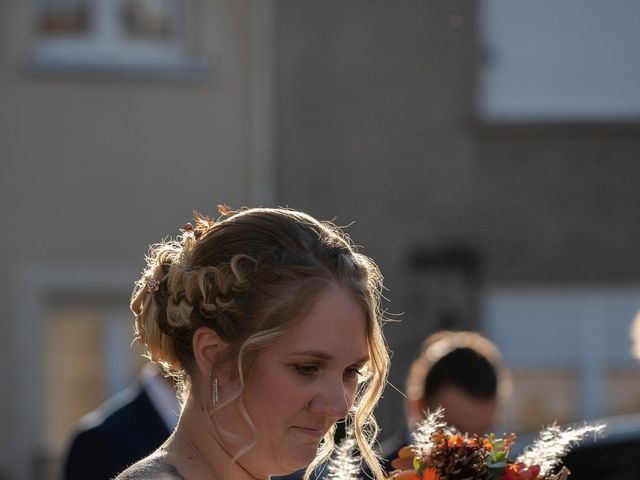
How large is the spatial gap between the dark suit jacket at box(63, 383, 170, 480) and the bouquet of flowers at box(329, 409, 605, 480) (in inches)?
81.3

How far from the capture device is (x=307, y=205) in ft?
37.9

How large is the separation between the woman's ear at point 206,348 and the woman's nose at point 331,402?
0.22m

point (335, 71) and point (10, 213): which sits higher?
point (335, 71)

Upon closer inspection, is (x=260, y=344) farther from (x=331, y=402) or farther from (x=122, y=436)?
(x=122, y=436)

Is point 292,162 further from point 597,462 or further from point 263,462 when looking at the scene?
point 263,462

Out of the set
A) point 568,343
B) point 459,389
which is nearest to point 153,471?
point 459,389

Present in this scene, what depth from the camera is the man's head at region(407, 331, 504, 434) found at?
5.36 m

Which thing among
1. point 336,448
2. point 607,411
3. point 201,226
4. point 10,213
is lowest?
point 607,411

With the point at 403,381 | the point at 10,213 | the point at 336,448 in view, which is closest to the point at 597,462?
the point at 336,448

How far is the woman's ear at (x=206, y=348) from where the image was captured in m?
2.84

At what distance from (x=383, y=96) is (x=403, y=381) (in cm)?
230

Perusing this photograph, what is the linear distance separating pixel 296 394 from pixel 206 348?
217 millimetres

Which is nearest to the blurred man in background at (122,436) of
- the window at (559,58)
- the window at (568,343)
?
the window at (568,343)

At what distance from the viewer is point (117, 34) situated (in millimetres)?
11594
